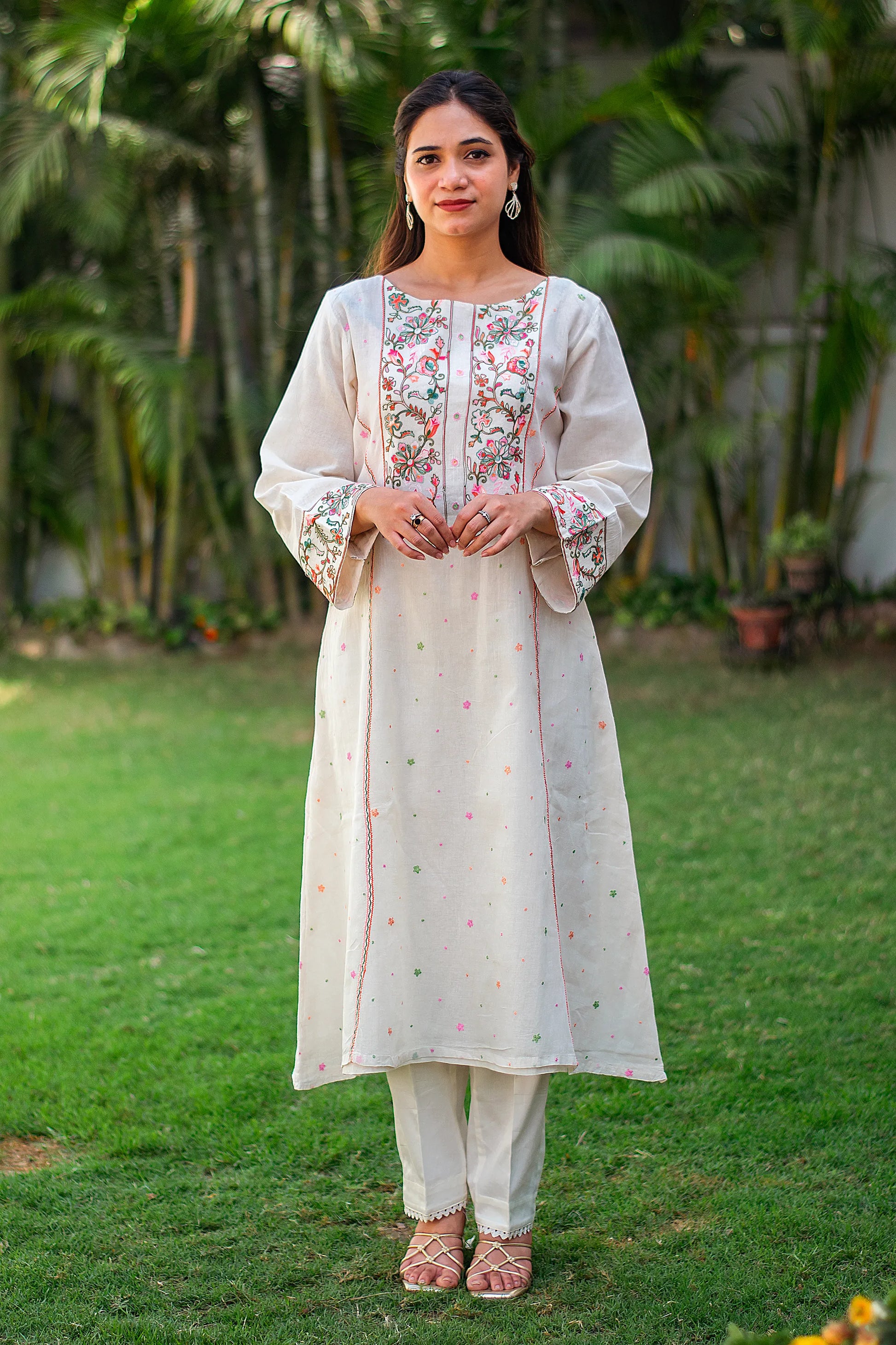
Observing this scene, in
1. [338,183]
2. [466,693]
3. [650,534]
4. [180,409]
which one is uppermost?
[338,183]

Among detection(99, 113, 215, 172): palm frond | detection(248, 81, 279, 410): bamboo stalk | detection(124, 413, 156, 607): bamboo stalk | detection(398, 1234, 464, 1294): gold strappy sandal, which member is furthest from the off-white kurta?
detection(124, 413, 156, 607): bamboo stalk

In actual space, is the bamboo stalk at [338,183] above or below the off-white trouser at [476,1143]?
above

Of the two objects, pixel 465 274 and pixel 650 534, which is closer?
pixel 465 274

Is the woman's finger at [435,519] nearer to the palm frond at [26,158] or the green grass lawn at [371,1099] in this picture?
the green grass lawn at [371,1099]

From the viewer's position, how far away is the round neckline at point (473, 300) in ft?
6.40

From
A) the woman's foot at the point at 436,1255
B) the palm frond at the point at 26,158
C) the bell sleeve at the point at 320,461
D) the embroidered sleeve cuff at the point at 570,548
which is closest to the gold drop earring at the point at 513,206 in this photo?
the bell sleeve at the point at 320,461

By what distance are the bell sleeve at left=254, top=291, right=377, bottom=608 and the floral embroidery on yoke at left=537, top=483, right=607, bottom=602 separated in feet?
0.91

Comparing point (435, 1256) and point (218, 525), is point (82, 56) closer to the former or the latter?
point (218, 525)

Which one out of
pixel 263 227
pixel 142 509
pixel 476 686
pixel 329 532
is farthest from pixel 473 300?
pixel 142 509

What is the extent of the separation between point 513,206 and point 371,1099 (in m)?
1.71

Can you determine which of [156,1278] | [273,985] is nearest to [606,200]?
[273,985]

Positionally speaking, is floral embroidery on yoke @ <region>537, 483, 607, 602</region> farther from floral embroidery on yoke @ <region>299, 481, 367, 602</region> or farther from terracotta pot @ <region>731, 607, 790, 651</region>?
terracotta pot @ <region>731, 607, 790, 651</region>

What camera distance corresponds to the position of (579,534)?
1.90m

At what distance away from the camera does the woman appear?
191 cm
